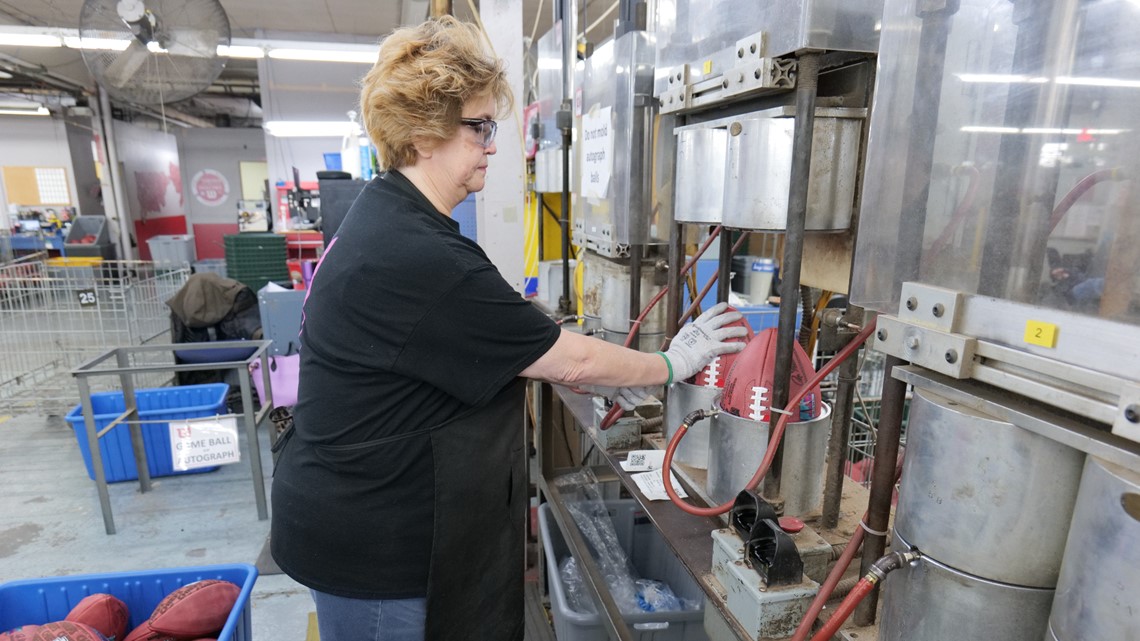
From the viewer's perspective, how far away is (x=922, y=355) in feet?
2.15

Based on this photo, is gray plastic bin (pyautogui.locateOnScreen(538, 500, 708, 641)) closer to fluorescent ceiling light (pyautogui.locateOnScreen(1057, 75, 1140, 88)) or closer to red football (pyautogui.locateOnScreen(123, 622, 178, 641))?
red football (pyautogui.locateOnScreen(123, 622, 178, 641))

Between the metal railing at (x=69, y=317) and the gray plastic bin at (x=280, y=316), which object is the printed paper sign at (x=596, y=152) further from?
the metal railing at (x=69, y=317)

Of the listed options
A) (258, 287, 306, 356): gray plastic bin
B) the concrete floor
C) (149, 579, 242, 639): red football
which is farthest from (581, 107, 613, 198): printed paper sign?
(258, 287, 306, 356): gray plastic bin

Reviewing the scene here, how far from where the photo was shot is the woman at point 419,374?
0.97 m

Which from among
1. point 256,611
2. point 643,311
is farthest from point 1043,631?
point 256,611

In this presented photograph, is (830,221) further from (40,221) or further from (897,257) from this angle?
(40,221)

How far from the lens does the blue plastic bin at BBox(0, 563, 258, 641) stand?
1.57 m

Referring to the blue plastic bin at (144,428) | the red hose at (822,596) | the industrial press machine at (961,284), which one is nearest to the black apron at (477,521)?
the industrial press machine at (961,284)

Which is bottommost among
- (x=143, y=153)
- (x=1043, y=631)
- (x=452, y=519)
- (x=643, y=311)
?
(x=452, y=519)

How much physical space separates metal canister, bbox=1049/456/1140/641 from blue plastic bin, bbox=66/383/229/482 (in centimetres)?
327

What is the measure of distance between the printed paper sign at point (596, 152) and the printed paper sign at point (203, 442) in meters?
1.94

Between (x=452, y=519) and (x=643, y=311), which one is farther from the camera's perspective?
(x=643, y=311)

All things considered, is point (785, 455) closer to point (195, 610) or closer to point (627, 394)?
point (627, 394)

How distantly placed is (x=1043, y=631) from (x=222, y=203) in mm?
14712
